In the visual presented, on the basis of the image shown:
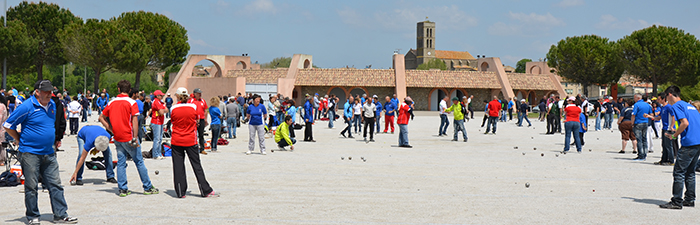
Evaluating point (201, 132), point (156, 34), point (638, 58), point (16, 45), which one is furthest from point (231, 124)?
point (638, 58)

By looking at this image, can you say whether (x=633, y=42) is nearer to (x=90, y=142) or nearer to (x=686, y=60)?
Result: (x=686, y=60)

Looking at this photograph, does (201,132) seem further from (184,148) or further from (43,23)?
(43,23)

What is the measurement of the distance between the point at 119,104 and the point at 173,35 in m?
54.5

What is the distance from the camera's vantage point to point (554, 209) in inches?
286

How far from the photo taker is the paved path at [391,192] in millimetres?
6691

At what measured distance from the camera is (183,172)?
307 inches

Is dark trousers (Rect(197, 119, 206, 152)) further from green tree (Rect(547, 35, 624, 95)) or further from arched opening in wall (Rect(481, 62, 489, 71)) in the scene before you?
green tree (Rect(547, 35, 624, 95))

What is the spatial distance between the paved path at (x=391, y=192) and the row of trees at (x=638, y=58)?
147ft

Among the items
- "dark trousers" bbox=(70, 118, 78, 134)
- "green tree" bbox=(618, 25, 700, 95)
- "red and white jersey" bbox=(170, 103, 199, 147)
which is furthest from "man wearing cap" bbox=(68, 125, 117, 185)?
"green tree" bbox=(618, 25, 700, 95)

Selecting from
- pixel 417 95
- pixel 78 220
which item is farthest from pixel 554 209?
pixel 417 95

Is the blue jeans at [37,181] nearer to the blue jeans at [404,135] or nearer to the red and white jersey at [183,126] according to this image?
the red and white jersey at [183,126]

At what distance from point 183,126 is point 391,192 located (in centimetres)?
306

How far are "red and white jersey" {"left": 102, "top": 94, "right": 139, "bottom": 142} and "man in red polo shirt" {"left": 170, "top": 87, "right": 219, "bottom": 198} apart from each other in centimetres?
56

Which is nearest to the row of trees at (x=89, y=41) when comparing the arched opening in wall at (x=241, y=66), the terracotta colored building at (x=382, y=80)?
the terracotta colored building at (x=382, y=80)
